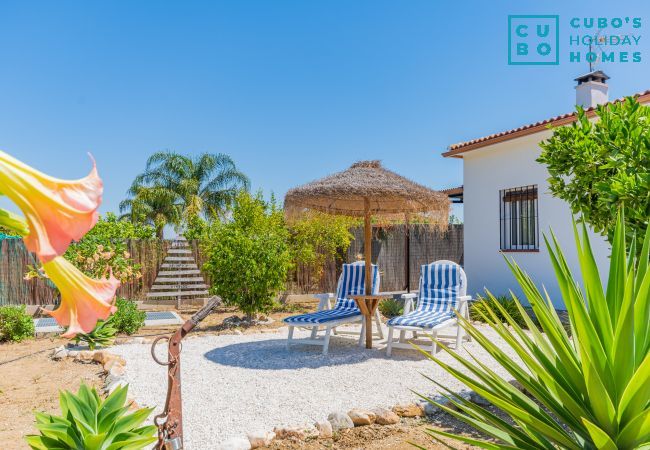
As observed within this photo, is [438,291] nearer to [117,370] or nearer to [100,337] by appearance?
[117,370]

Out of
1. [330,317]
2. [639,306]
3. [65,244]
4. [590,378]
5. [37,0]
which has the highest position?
[37,0]

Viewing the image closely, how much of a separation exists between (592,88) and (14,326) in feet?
42.3

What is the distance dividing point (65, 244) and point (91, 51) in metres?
12.6

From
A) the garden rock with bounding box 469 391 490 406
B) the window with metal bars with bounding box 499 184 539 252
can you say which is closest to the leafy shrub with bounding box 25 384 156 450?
the garden rock with bounding box 469 391 490 406

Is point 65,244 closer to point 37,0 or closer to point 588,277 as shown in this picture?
point 588,277

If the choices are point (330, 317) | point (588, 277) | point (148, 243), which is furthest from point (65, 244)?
point (148, 243)

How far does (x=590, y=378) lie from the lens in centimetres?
158

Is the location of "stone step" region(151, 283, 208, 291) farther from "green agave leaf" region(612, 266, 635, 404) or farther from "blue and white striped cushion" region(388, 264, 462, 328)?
"green agave leaf" region(612, 266, 635, 404)

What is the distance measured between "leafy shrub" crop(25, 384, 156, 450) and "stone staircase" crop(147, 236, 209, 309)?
409 inches

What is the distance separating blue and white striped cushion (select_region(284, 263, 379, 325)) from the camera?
289 inches

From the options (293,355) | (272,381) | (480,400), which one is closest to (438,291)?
(293,355)

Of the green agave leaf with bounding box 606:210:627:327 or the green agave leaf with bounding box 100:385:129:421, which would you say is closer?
the green agave leaf with bounding box 606:210:627:327

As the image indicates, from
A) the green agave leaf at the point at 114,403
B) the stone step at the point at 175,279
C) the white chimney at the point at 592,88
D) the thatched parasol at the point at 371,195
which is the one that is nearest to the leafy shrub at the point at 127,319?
the thatched parasol at the point at 371,195

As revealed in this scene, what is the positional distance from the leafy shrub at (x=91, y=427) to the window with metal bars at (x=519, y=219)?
9733mm
